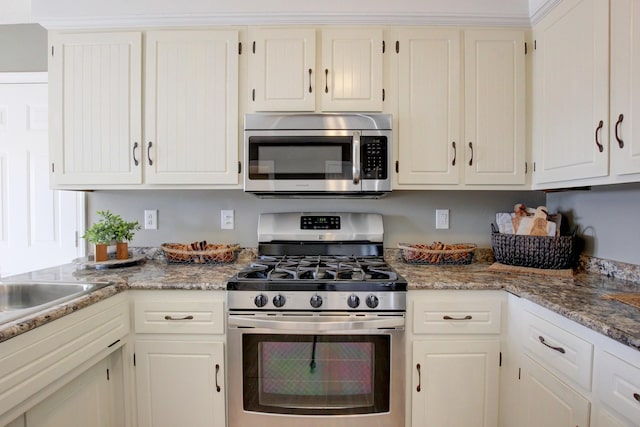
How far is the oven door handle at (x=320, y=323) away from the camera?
1398 millimetres

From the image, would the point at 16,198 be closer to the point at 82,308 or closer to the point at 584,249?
the point at 82,308

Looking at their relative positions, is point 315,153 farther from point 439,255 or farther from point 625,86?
point 625,86

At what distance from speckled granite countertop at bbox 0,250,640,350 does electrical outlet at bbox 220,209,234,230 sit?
10.2 inches

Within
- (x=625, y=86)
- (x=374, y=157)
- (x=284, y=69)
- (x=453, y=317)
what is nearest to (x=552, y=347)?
(x=453, y=317)

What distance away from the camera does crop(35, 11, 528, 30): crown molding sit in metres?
1.70

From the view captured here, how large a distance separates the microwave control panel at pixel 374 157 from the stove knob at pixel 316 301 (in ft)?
2.28

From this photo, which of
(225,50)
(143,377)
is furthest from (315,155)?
(143,377)

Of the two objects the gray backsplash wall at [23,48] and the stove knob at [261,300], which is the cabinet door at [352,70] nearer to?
the stove knob at [261,300]

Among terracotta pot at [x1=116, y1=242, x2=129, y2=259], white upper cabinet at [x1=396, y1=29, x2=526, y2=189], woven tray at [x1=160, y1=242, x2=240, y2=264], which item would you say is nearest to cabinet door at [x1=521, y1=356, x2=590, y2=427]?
white upper cabinet at [x1=396, y1=29, x2=526, y2=189]

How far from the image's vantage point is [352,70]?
172cm

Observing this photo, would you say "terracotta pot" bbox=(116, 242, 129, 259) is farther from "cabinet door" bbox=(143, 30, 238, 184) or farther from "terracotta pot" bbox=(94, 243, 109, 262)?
"cabinet door" bbox=(143, 30, 238, 184)

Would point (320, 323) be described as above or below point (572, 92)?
below

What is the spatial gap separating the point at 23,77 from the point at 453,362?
10.3 ft

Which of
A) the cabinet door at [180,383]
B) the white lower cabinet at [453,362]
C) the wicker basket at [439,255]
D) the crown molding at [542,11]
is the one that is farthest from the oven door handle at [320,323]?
the crown molding at [542,11]
